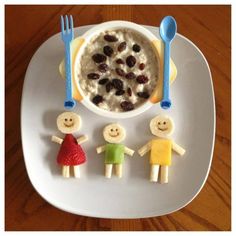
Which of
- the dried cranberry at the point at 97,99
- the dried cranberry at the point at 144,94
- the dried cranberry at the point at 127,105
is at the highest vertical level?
the dried cranberry at the point at 144,94

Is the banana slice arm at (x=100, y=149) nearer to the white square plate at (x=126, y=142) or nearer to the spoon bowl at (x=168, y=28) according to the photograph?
the white square plate at (x=126, y=142)

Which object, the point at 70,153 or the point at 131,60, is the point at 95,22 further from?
the point at 70,153

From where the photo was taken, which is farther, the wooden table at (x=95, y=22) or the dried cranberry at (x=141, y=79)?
the wooden table at (x=95, y=22)

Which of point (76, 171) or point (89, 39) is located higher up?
point (89, 39)

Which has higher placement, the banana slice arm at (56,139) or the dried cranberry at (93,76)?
the dried cranberry at (93,76)

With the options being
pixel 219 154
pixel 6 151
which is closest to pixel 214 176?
pixel 219 154

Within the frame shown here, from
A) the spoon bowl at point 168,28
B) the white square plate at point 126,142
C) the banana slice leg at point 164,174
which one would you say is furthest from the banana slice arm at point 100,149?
the spoon bowl at point 168,28

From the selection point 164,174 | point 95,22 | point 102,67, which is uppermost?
point 95,22

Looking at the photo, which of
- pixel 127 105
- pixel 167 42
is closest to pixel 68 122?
pixel 127 105

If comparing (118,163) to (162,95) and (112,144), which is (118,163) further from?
(162,95)
